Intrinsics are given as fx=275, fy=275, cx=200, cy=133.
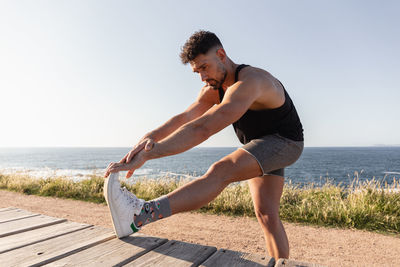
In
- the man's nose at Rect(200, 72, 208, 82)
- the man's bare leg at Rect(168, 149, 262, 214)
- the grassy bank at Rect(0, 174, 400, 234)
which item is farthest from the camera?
the grassy bank at Rect(0, 174, 400, 234)

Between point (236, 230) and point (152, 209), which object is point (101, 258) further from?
point (236, 230)

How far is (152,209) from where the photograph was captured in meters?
1.92

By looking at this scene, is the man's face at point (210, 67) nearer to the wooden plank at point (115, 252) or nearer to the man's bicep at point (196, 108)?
the man's bicep at point (196, 108)

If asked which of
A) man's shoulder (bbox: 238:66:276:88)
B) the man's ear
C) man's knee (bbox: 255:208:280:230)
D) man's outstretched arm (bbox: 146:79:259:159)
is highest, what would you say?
the man's ear

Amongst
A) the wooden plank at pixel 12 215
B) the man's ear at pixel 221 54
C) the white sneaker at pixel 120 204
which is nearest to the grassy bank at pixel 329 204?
the wooden plank at pixel 12 215

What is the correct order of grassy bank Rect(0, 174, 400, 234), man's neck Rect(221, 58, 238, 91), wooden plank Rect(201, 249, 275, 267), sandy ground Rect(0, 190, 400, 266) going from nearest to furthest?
1. wooden plank Rect(201, 249, 275, 267)
2. man's neck Rect(221, 58, 238, 91)
3. sandy ground Rect(0, 190, 400, 266)
4. grassy bank Rect(0, 174, 400, 234)

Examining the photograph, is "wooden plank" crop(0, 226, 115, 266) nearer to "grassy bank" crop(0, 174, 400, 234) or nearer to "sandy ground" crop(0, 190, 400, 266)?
"sandy ground" crop(0, 190, 400, 266)

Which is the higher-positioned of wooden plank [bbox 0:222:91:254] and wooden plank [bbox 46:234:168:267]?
wooden plank [bbox 0:222:91:254]

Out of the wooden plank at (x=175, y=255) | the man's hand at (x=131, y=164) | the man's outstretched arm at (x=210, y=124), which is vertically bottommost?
the wooden plank at (x=175, y=255)

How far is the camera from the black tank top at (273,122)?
7.59ft

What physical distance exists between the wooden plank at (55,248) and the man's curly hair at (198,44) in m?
1.58

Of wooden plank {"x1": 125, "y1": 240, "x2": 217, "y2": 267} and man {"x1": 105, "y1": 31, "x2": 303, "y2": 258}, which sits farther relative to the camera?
man {"x1": 105, "y1": 31, "x2": 303, "y2": 258}

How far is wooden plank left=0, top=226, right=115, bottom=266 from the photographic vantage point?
171 centimetres

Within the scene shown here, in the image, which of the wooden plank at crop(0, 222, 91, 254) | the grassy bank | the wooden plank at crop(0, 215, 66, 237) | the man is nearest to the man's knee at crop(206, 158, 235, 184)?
the man
